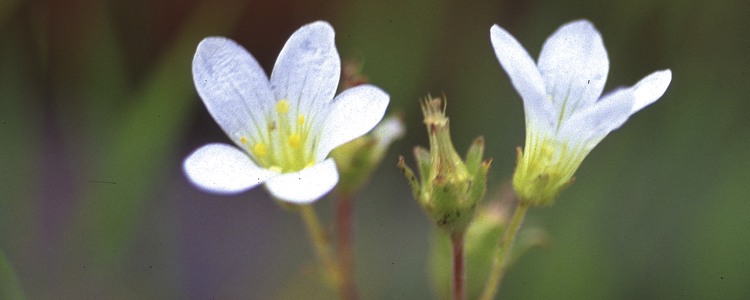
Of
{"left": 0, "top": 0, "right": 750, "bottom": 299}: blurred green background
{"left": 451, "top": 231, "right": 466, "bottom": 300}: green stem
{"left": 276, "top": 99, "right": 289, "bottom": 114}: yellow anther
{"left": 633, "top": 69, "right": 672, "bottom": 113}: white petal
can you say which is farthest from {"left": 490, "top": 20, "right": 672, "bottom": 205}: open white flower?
{"left": 0, "top": 0, "right": 750, "bottom": 299}: blurred green background

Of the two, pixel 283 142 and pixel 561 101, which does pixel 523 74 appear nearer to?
pixel 561 101

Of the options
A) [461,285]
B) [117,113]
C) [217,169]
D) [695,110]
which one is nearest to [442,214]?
[461,285]

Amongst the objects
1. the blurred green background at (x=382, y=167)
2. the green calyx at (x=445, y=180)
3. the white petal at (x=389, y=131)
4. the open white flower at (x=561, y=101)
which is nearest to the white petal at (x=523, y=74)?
the open white flower at (x=561, y=101)

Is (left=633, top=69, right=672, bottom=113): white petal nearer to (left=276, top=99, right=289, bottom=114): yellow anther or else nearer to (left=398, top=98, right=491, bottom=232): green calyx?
(left=398, top=98, right=491, bottom=232): green calyx

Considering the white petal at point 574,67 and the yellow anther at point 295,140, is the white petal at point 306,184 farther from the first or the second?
the white petal at point 574,67

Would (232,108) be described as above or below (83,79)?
above

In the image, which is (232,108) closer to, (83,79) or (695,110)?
(83,79)

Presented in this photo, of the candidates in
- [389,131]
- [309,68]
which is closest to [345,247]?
[389,131]
